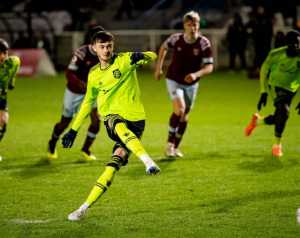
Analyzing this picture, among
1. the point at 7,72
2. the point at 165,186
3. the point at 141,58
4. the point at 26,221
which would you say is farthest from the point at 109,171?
the point at 7,72

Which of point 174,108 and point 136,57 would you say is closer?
point 136,57

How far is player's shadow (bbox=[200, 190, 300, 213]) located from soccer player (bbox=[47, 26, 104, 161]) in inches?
138

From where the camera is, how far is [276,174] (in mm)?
11164

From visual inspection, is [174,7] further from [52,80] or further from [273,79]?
[273,79]

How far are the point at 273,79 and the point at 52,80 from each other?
47.6 feet

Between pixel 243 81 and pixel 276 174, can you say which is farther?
pixel 243 81

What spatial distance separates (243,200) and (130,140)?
1876mm

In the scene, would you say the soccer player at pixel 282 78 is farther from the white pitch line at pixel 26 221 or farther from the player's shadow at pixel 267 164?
the white pitch line at pixel 26 221

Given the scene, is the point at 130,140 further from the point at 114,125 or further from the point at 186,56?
the point at 186,56

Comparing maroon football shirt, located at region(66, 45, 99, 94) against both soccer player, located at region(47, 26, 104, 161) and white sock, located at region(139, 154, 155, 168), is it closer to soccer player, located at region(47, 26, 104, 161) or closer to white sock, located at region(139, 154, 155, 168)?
soccer player, located at region(47, 26, 104, 161)

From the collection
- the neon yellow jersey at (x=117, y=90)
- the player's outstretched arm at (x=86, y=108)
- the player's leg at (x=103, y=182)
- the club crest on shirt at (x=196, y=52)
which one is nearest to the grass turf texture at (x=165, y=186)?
the player's leg at (x=103, y=182)

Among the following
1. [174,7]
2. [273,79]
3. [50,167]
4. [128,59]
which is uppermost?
[128,59]

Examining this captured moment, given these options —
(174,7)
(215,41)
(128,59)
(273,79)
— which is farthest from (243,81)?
(128,59)

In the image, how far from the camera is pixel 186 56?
41.8 ft
